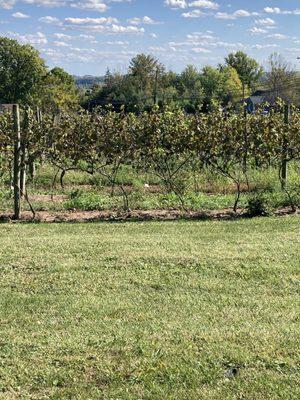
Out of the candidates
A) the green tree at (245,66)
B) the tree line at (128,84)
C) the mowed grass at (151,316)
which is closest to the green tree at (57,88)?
the tree line at (128,84)

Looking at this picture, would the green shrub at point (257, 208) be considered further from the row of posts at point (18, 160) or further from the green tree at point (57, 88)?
the green tree at point (57, 88)

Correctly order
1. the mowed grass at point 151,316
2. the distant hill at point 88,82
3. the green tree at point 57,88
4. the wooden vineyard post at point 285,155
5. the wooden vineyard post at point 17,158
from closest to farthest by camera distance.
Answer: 1. the mowed grass at point 151,316
2. the wooden vineyard post at point 17,158
3. the wooden vineyard post at point 285,155
4. the green tree at point 57,88
5. the distant hill at point 88,82

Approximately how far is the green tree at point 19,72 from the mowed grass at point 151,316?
47.1 m

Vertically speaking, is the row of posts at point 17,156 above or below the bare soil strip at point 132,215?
above

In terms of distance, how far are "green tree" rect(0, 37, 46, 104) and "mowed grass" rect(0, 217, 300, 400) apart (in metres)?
47.1

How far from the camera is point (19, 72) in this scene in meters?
54.3

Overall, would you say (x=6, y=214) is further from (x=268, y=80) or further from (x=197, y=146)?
(x=268, y=80)

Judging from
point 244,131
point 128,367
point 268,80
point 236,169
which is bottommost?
point 128,367

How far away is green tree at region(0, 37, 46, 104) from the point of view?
2098 inches

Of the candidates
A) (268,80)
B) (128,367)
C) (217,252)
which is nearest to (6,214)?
(217,252)

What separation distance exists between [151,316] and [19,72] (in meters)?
52.6

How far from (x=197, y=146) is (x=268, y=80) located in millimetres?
53229

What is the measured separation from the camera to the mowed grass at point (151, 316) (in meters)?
3.88

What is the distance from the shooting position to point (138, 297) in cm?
548
